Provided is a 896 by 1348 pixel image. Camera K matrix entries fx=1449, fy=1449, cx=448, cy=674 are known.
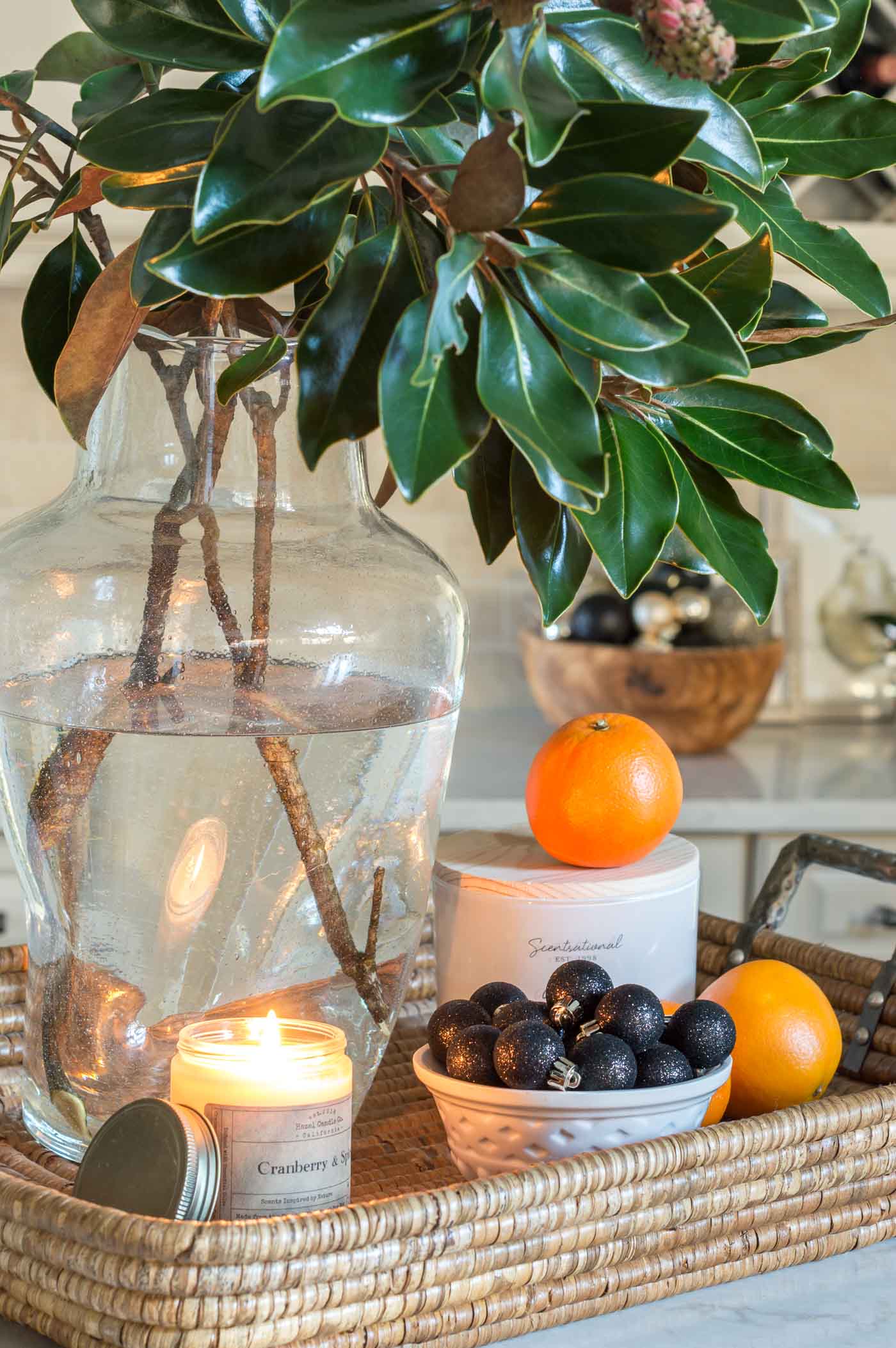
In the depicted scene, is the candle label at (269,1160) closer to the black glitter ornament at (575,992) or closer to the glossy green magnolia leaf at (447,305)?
the black glitter ornament at (575,992)

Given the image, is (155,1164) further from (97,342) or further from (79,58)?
(79,58)

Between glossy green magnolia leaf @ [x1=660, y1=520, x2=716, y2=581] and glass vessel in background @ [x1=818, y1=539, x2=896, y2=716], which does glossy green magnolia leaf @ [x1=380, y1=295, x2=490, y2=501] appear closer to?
glossy green magnolia leaf @ [x1=660, y1=520, x2=716, y2=581]

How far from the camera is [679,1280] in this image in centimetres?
61

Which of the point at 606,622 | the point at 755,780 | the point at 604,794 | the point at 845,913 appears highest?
the point at 604,794

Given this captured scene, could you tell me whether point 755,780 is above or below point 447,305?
below

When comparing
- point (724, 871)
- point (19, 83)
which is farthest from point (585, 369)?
point (724, 871)

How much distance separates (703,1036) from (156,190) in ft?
1.41

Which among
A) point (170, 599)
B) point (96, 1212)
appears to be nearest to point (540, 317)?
point (170, 599)

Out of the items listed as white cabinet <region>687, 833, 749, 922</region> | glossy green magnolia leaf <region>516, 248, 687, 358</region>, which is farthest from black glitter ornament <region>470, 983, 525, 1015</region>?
white cabinet <region>687, 833, 749, 922</region>

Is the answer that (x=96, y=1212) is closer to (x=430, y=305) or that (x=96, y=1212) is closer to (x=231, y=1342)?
(x=231, y=1342)

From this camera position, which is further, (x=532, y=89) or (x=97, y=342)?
(x=97, y=342)

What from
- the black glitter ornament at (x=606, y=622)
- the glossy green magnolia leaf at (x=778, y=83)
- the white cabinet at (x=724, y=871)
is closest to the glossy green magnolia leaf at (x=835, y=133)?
the glossy green magnolia leaf at (x=778, y=83)

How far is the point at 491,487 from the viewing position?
701mm

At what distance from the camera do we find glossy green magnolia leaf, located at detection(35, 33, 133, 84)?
2.26 feet
